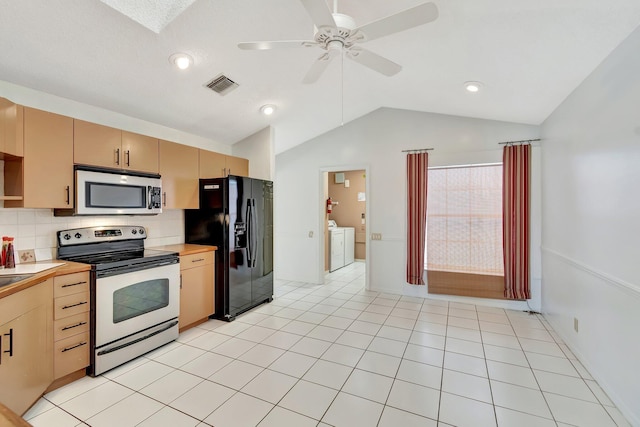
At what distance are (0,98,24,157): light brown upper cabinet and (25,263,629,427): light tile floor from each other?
69.7 inches

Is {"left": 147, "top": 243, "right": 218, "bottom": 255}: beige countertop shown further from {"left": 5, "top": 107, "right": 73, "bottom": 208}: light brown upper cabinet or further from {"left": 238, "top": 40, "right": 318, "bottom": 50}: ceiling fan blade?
{"left": 238, "top": 40, "right": 318, "bottom": 50}: ceiling fan blade

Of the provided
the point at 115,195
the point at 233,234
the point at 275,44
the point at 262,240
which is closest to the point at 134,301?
the point at 115,195

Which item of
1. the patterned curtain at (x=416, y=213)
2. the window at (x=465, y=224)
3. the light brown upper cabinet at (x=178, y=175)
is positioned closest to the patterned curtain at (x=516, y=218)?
the window at (x=465, y=224)

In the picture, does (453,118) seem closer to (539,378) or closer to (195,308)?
(539,378)

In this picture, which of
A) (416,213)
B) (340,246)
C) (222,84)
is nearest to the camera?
(222,84)

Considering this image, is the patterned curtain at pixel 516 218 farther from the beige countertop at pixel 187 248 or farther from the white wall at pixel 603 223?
the beige countertop at pixel 187 248

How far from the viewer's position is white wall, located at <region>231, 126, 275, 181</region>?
4336 mm

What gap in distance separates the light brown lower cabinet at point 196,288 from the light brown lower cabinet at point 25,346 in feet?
3.79

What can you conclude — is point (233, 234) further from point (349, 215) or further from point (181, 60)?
point (349, 215)

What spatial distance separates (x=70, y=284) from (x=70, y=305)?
158 millimetres

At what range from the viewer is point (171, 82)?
2.80 metres

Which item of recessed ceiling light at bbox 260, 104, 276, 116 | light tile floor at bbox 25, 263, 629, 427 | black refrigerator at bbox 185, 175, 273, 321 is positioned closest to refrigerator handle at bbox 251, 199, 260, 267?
black refrigerator at bbox 185, 175, 273, 321

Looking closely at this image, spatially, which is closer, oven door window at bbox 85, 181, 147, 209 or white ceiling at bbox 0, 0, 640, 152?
white ceiling at bbox 0, 0, 640, 152

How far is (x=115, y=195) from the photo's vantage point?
9.14ft
